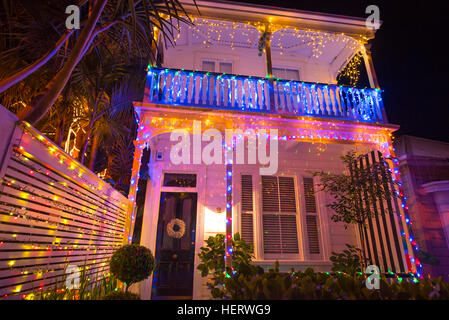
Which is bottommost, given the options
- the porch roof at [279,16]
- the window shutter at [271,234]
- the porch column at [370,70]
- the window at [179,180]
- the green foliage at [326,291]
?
the green foliage at [326,291]

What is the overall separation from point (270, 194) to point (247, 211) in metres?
0.77

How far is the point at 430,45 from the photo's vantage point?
243 inches

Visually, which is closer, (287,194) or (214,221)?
(214,221)

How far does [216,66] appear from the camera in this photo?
262 inches

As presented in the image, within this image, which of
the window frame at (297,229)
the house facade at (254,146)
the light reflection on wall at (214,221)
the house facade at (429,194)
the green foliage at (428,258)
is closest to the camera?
the house facade at (254,146)

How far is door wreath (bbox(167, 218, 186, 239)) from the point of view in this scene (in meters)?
5.20

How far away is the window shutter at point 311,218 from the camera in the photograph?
218 inches

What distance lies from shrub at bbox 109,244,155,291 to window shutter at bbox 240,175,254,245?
120 inches

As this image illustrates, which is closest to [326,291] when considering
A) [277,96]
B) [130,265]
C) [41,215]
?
[130,265]

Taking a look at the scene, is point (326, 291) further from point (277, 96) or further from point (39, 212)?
point (277, 96)

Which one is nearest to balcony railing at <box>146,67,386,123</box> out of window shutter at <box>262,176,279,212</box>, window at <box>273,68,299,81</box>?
window shutter at <box>262,176,279,212</box>

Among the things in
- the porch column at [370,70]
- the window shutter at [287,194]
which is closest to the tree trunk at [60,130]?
the window shutter at [287,194]

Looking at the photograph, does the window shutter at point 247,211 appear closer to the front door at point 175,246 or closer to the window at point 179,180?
the front door at point 175,246

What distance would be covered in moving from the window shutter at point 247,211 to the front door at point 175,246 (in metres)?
1.19
